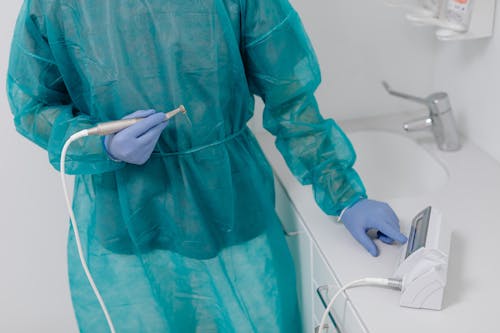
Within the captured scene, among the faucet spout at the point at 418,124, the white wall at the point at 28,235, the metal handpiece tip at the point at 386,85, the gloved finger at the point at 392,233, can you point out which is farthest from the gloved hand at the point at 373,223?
the white wall at the point at 28,235

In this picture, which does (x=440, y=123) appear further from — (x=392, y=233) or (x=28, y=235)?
(x=28, y=235)

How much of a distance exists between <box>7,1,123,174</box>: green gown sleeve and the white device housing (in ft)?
1.78

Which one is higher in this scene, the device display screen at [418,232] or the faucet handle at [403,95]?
the faucet handle at [403,95]

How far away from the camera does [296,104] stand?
1161 mm

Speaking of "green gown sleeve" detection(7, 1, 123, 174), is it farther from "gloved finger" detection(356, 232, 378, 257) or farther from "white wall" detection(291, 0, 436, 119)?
"white wall" detection(291, 0, 436, 119)

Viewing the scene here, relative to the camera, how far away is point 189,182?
3.79 feet

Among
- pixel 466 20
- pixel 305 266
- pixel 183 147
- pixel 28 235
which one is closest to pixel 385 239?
pixel 305 266

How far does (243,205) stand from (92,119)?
344mm

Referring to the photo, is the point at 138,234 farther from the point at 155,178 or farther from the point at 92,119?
the point at 92,119

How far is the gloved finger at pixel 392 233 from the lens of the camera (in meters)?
1.09

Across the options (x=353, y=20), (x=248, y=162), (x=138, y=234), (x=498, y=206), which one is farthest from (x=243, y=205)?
(x=353, y=20)

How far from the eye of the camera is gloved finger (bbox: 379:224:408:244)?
3.57 feet

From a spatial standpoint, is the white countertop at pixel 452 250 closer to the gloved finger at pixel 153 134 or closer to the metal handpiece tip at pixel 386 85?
the metal handpiece tip at pixel 386 85

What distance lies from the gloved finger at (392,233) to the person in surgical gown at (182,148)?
0.09 m
